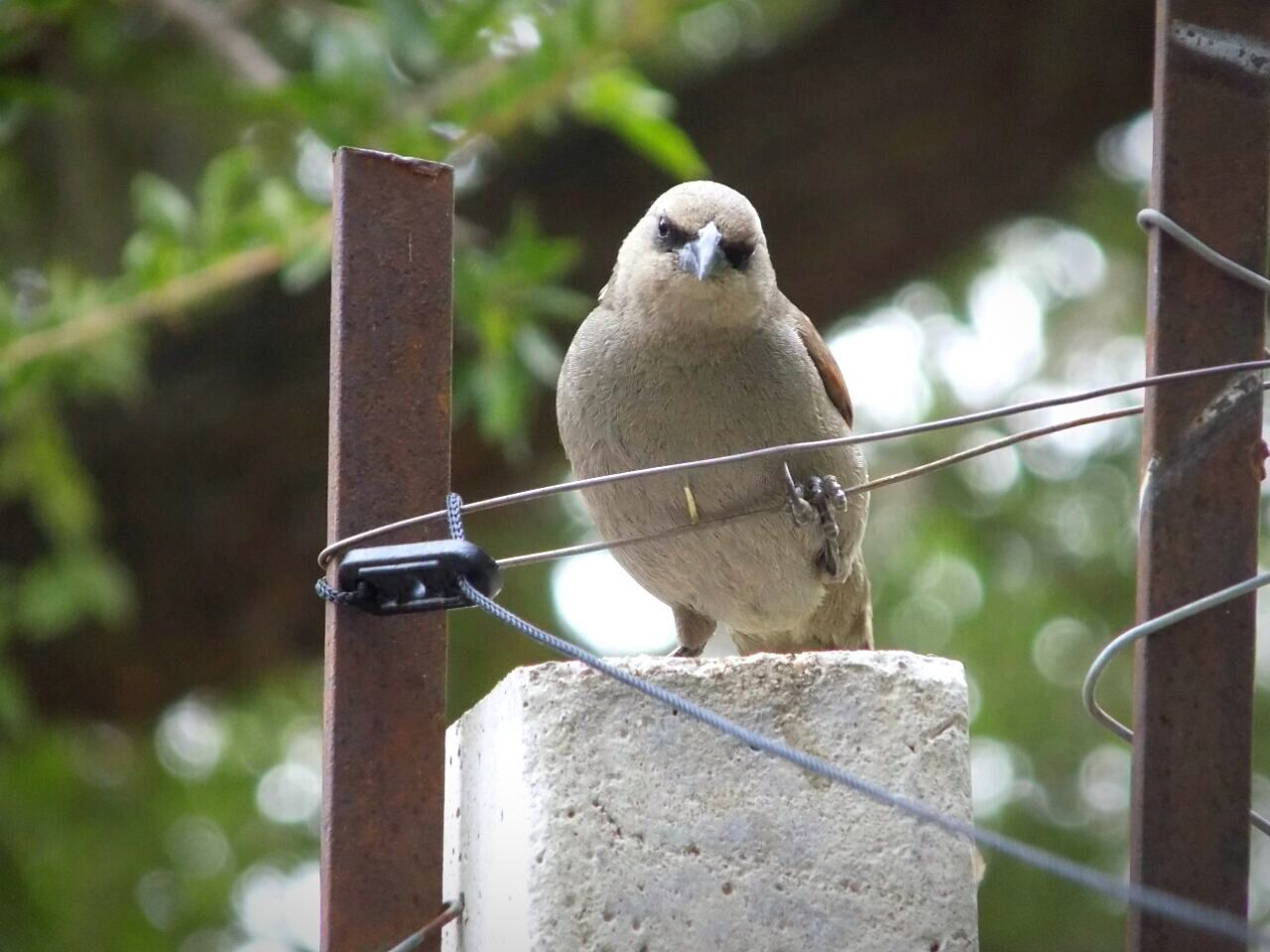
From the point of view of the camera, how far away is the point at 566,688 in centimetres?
262

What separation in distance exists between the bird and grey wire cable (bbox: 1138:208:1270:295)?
1328mm

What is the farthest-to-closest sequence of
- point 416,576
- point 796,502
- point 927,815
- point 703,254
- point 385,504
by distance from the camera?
1. point 703,254
2. point 796,502
3. point 385,504
4. point 416,576
5. point 927,815

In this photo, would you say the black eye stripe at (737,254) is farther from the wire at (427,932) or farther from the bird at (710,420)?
the wire at (427,932)

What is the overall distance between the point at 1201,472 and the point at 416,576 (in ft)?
3.75

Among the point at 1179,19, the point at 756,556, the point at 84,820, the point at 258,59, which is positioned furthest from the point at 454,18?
the point at 84,820

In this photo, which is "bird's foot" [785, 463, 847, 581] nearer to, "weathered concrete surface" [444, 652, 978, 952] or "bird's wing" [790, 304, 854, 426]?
"bird's wing" [790, 304, 854, 426]

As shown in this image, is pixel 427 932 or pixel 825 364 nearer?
pixel 427 932

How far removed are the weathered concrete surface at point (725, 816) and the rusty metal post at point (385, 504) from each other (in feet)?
0.44

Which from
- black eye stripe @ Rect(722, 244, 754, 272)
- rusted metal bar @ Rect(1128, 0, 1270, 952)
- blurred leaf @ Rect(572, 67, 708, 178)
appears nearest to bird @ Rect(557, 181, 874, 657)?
black eye stripe @ Rect(722, 244, 754, 272)

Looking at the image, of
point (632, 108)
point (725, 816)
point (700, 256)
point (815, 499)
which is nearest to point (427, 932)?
point (725, 816)

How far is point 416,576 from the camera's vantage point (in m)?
2.56

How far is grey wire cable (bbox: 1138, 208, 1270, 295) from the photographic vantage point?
257 cm

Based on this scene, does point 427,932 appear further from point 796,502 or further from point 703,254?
point 703,254

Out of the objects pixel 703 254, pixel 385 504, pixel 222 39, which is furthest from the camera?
pixel 222 39
